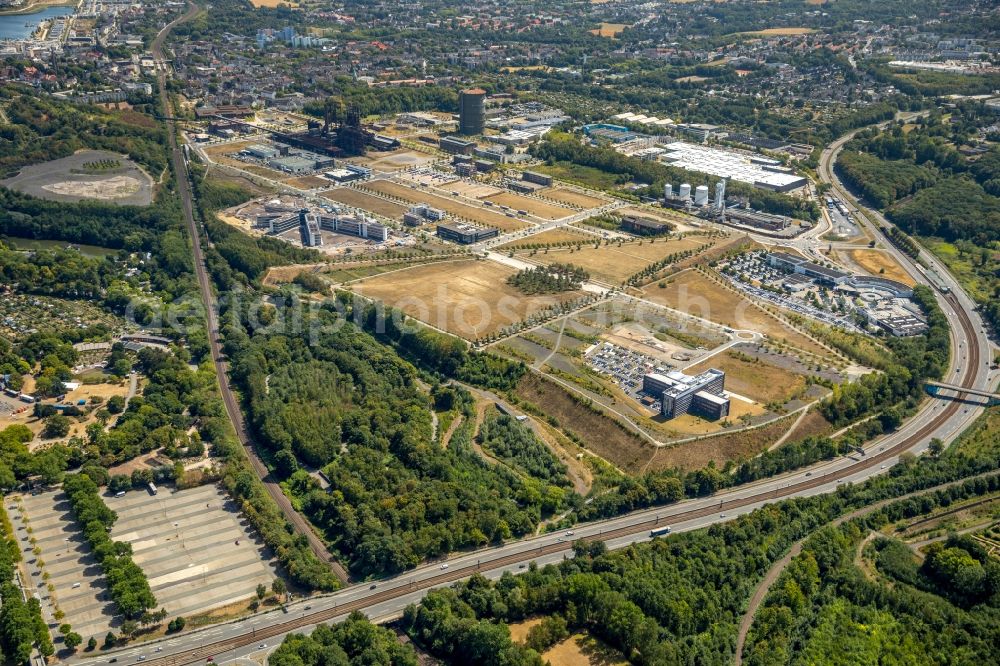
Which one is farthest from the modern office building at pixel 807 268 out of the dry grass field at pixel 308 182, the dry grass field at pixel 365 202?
the dry grass field at pixel 308 182

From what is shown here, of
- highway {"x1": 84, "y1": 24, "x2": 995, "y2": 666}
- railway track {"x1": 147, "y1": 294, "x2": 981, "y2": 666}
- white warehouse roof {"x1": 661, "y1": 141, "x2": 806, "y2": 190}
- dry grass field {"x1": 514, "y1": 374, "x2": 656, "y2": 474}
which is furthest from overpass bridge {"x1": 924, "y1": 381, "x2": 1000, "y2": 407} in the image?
white warehouse roof {"x1": 661, "y1": 141, "x2": 806, "y2": 190}

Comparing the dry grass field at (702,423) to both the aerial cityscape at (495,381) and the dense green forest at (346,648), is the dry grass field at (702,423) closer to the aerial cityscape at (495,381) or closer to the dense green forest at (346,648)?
the aerial cityscape at (495,381)

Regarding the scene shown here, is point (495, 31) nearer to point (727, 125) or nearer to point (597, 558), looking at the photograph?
point (727, 125)

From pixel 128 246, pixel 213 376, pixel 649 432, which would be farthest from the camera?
pixel 128 246

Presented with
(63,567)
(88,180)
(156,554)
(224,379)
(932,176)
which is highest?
→ (88,180)

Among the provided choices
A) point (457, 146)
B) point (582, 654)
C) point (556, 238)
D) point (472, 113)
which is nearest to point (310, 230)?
point (556, 238)

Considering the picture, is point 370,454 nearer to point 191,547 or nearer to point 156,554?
point 191,547

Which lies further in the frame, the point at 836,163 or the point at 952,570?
the point at 836,163

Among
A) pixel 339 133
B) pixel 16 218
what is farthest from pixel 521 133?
pixel 16 218
